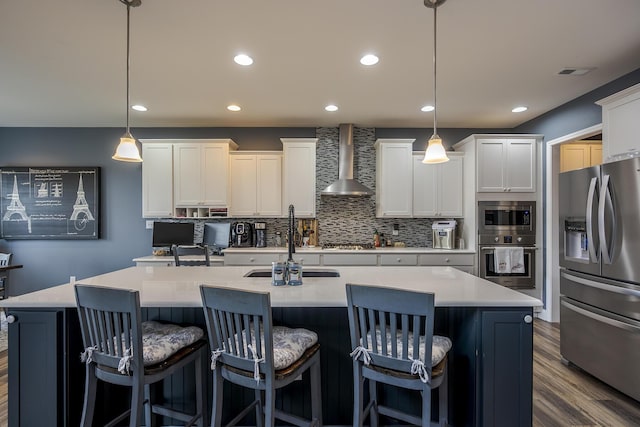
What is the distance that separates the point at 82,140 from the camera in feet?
15.6

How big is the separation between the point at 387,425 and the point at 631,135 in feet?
9.38

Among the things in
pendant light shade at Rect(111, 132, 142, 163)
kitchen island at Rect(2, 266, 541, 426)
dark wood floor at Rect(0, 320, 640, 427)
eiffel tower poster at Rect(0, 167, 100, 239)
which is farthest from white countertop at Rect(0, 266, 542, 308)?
eiffel tower poster at Rect(0, 167, 100, 239)

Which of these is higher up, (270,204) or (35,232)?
(270,204)

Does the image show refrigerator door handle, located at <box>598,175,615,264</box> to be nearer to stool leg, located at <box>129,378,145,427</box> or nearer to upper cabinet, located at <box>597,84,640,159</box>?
upper cabinet, located at <box>597,84,640,159</box>

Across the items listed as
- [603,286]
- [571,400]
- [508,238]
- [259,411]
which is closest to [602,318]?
[603,286]

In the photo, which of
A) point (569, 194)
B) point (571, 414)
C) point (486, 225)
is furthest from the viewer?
point (486, 225)

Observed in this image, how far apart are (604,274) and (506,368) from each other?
1.50m

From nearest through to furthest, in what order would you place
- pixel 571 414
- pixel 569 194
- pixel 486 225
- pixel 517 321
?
pixel 517 321, pixel 571 414, pixel 569 194, pixel 486 225

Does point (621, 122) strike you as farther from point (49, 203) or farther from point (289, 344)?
point (49, 203)

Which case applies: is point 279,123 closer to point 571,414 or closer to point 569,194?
point 569,194

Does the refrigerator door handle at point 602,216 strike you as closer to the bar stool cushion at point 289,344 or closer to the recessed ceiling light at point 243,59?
the bar stool cushion at point 289,344

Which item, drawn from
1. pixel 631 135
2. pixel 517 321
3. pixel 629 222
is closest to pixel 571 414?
pixel 517 321

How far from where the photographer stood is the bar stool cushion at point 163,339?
4.97 feet

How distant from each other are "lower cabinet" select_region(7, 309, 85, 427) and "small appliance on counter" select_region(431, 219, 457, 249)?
4.18 metres
